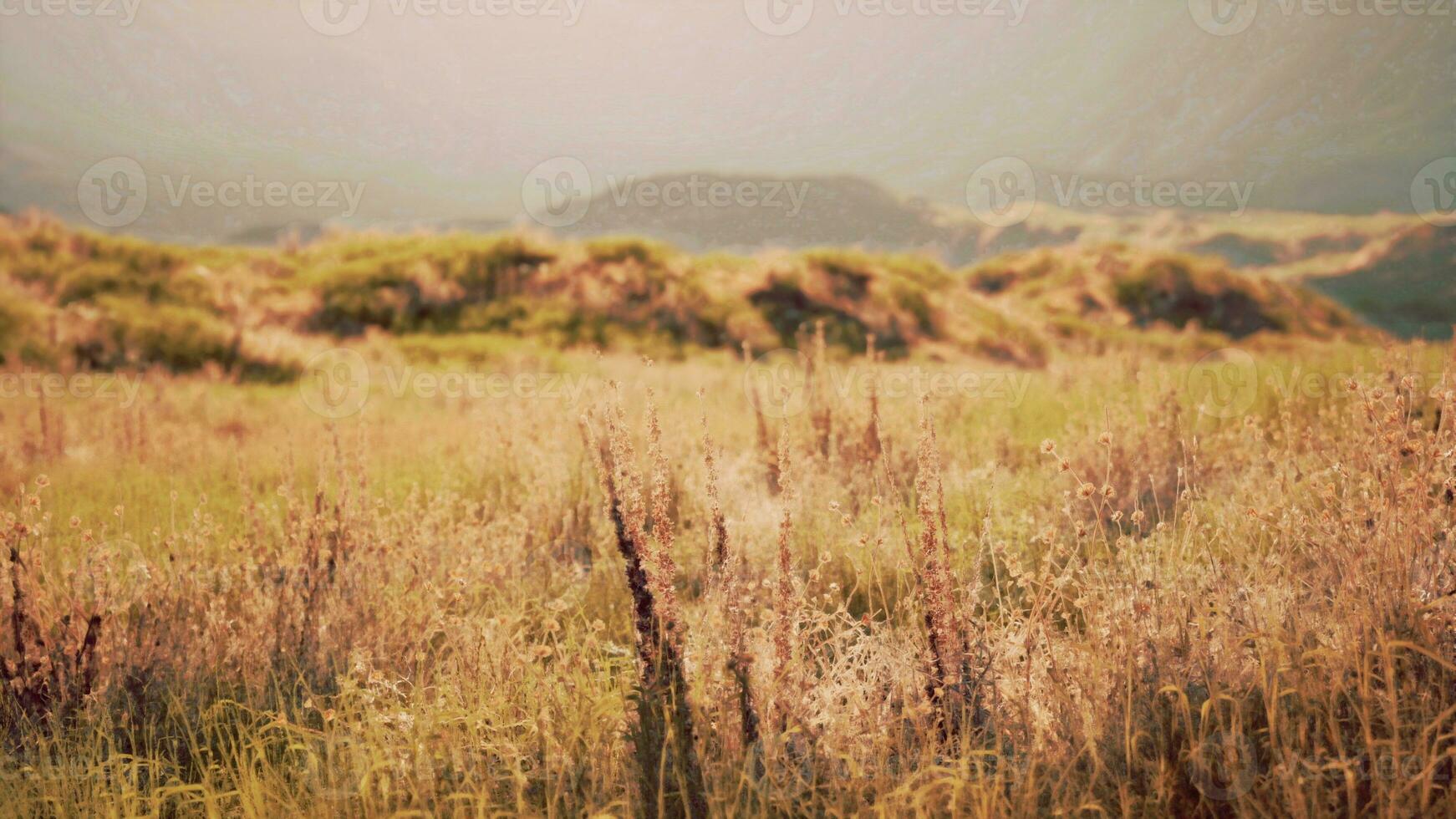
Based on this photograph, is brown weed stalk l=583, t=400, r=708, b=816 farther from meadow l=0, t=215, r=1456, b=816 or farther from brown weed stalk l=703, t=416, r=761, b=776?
brown weed stalk l=703, t=416, r=761, b=776

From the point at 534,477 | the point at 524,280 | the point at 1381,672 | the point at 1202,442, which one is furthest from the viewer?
the point at 524,280

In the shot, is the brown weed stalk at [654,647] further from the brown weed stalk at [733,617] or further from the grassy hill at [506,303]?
the grassy hill at [506,303]

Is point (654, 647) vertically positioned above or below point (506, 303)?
below

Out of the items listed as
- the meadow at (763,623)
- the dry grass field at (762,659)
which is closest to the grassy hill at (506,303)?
the meadow at (763,623)

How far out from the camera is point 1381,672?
7.97 feet

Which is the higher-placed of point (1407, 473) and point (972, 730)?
point (1407, 473)

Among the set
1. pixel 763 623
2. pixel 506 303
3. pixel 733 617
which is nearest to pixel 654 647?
pixel 733 617

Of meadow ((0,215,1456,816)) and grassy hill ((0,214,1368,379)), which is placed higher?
grassy hill ((0,214,1368,379))

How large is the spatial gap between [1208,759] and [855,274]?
60.6ft

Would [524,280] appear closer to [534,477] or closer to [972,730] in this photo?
[534,477]

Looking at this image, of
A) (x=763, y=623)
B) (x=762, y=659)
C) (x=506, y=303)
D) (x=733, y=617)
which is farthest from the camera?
(x=506, y=303)

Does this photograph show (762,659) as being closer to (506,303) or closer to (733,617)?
(733,617)

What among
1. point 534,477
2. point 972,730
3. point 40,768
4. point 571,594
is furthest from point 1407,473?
point 40,768

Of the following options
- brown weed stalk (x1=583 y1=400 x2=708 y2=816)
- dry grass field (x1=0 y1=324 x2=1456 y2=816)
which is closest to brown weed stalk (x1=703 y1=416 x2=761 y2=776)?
dry grass field (x1=0 y1=324 x2=1456 y2=816)
